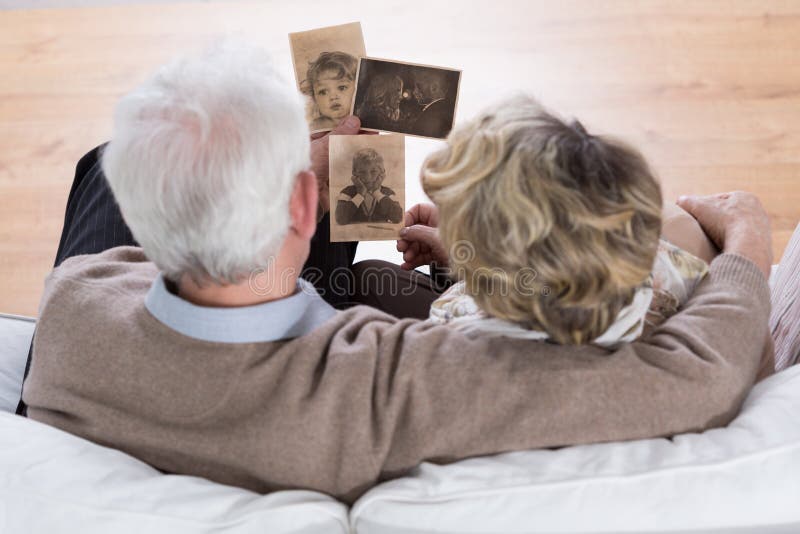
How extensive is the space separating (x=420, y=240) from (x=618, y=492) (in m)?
0.78

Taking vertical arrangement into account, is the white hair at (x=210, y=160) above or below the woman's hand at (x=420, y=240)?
above

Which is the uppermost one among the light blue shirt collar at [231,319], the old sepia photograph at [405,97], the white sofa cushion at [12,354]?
the old sepia photograph at [405,97]

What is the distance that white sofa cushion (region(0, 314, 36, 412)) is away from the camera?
1.42 meters

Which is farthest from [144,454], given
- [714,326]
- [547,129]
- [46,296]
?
[714,326]

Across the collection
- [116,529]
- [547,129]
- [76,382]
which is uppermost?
[547,129]

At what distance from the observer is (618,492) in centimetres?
95

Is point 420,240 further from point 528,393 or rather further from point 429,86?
point 528,393

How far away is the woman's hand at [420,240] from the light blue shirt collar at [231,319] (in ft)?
1.76

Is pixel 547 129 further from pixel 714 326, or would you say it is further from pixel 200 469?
pixel 200 469

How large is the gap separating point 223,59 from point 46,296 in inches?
20.0

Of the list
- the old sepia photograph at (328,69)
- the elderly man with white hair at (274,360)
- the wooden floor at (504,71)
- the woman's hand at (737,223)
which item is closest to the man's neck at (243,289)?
the elderly man with white hair at (274,360)

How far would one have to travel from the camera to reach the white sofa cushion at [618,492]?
942mm

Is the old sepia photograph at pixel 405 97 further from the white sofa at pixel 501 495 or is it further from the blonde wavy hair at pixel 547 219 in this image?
the white sofa at pixel 501 495

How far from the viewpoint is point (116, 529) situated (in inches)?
38.0
